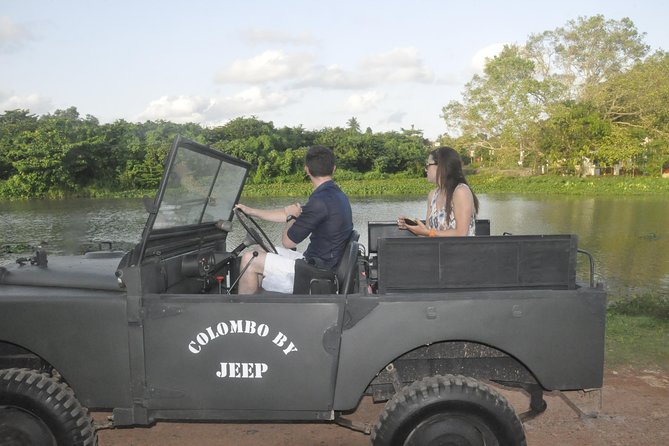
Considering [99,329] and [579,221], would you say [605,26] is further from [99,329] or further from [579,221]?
[99,329]

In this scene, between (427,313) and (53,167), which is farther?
(53,167)

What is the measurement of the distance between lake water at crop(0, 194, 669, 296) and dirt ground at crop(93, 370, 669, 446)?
18.9 ft

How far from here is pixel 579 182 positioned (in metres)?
43.4

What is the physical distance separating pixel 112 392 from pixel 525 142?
4810 centimetres

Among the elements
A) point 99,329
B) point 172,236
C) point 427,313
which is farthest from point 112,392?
point 427,313

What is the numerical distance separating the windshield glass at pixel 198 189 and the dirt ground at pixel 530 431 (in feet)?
4.65

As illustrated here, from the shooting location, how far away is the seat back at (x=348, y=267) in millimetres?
3445

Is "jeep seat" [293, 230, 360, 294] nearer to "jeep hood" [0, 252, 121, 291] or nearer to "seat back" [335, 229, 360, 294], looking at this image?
"seat back" [335, 229, 360, 294]

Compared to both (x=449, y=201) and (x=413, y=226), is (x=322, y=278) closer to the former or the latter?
(x=413, y=226)

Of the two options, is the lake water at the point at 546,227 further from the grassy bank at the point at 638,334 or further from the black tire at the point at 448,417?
the black tire at the point at 448,417

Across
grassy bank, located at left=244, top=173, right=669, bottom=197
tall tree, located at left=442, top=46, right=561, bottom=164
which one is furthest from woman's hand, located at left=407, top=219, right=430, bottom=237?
tall tree, located at left=442, top=46, right=561, bottom=164

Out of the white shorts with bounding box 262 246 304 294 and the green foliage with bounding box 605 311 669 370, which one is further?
the green foliage with bounding box 605 311 669 370

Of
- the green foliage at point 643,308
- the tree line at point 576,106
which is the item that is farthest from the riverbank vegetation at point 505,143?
the green foliage at point 643,308

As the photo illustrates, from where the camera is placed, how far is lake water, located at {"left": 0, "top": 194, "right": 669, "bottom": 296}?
43.8 ft
